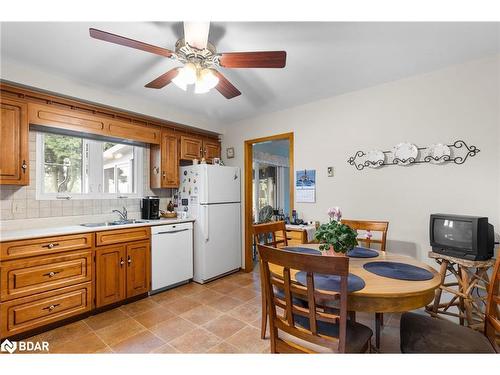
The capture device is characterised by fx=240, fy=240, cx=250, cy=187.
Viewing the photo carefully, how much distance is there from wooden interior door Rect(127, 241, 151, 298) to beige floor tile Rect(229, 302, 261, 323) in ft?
3.60

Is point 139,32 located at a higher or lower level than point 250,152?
higher

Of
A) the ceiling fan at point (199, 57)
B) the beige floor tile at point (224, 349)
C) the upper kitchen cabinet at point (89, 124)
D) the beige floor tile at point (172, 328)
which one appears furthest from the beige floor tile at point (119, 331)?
the ceiling fan at point (199, 57)

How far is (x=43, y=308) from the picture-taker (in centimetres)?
210

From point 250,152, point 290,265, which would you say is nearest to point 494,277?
point 290,265

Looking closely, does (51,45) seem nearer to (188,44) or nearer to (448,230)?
(188,44)

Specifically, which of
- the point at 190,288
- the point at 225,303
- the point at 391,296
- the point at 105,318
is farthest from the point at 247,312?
the point at 391,296

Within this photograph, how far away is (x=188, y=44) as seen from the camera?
1.61 m

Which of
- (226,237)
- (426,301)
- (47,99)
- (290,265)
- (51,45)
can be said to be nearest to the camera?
(290,265)

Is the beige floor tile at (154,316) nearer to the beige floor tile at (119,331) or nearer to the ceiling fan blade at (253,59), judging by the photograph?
the beige floor tile at (119,331)

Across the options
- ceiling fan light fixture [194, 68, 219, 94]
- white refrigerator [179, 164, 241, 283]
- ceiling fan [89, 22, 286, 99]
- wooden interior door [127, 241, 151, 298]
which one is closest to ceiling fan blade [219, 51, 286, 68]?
ceiling fan [89, 22, 286, 99]

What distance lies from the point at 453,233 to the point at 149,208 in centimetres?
330

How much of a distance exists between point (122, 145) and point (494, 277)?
3854 mm

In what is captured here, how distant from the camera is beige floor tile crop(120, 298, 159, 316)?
2.52 meters

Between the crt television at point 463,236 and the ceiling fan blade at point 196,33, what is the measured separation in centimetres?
235
